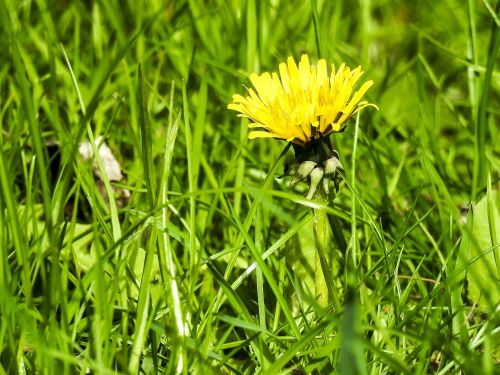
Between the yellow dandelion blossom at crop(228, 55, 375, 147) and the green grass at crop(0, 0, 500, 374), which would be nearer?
the green grass at crop(0, 0, 500, 374)

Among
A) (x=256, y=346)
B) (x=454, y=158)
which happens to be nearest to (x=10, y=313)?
(x=256, y=346)

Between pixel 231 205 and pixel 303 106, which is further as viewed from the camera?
pixel 231 205

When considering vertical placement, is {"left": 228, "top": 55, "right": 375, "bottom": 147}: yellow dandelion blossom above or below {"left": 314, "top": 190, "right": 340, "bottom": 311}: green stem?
above

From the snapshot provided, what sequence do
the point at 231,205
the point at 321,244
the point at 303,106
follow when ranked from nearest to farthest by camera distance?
the point at 303,106, the point at 321,244, the point at 231,205

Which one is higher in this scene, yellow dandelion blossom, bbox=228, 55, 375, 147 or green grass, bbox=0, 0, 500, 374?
yellow dandelion blossom, bbox=228, 55, 375, 147

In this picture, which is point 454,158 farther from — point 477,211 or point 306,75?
point 306,75

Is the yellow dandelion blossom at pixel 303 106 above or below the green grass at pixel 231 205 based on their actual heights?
above

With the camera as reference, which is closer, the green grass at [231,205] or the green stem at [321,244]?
the green grass at [231,205]
